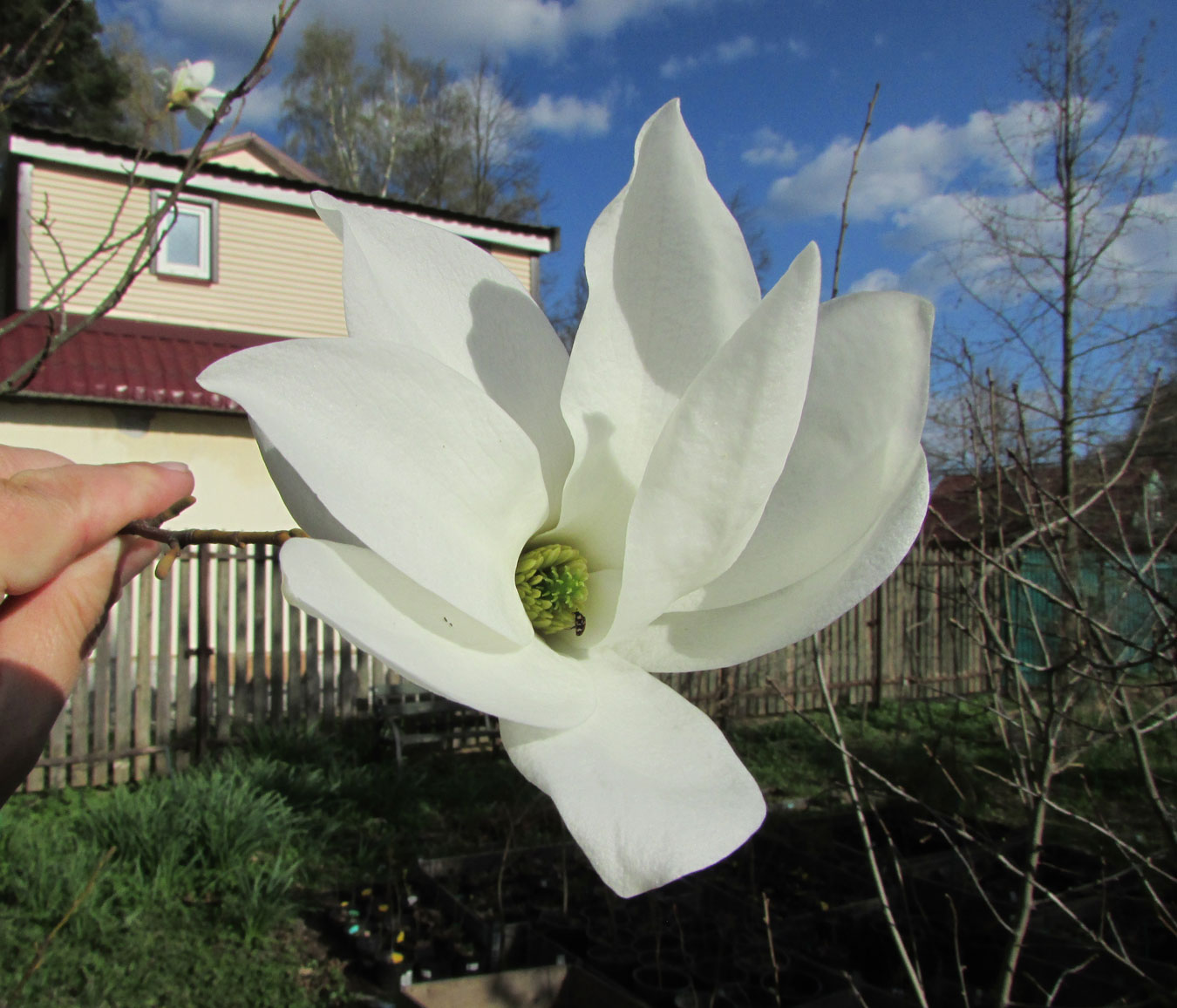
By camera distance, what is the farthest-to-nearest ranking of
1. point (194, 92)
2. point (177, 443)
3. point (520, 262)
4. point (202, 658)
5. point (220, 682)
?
point (520, 262) → point (177, 443) → point (220, 682) → point (202, 658) → point (194, 92)

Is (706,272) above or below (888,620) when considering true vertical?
above

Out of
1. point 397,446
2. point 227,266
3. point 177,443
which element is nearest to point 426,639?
point 397,446

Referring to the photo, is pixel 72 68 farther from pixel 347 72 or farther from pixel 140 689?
pixel 140 689

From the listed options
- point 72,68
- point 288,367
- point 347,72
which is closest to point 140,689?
point 288,367

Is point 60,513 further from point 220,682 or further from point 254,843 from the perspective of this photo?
point 220,682

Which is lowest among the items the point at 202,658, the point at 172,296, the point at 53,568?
the point at 202,658

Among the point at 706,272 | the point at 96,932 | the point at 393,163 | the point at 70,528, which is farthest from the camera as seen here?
the point at 393,163
